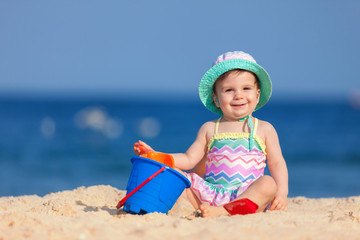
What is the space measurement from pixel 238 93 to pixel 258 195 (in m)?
0.77

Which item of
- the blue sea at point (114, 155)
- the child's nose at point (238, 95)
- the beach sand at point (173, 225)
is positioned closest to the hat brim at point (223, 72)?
the child's nose at point (238, 95)

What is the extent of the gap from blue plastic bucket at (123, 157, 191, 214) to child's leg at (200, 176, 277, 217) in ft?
0.82

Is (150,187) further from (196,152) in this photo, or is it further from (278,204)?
(278,204)

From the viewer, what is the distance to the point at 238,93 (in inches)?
140

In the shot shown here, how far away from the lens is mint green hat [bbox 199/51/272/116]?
355cm

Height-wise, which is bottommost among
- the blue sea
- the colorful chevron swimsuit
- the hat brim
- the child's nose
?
the colorful chevron swimsuit

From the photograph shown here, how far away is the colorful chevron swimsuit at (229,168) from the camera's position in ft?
11.4

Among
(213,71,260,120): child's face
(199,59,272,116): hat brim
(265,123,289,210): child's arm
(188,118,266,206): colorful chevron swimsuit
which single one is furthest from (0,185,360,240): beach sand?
(199,59,272,116): hat brim

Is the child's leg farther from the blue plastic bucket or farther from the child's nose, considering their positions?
the child's nose

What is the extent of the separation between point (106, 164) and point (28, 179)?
284 cm

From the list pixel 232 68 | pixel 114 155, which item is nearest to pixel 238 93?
pixel 232 68

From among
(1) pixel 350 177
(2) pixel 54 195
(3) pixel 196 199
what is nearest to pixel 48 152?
(1) pixel 350 177

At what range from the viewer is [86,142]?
50.6 ft

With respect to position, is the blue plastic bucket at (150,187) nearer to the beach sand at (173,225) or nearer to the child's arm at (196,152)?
the beach sand at (173,225)
